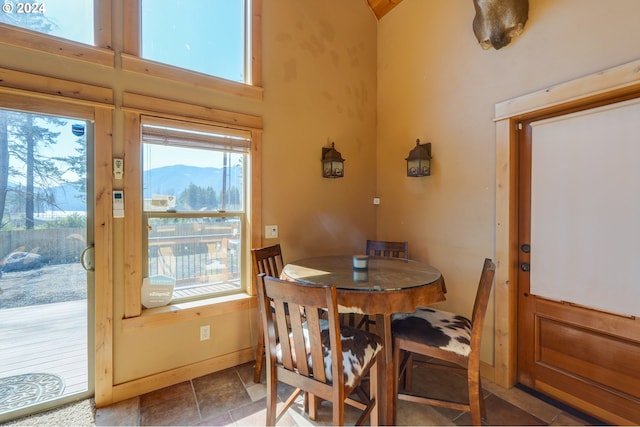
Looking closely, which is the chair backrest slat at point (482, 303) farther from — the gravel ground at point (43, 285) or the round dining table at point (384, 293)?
the gravel ground at point (43, 285)

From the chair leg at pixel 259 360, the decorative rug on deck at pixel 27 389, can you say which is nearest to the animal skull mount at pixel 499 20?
the chair leg at pixel 259 360

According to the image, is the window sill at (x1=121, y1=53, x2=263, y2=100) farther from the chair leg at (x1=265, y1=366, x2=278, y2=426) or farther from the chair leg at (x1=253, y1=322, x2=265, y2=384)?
the chair leg at (x1=265, y1=366, x2=278, y2=426)

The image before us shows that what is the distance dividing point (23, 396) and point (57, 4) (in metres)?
2.60

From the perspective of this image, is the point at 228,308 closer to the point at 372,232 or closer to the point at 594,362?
the point at 372,232

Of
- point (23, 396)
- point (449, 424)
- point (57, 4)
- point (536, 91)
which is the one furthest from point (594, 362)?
point (57, 4)

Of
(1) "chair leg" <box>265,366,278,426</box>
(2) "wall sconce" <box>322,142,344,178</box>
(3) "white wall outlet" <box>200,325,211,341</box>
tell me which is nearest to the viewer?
(1) "chair leg" <box>265,366,278,426</box>

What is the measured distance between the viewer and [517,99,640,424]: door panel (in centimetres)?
177

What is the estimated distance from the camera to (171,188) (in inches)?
91.4

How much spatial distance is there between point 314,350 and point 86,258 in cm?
177

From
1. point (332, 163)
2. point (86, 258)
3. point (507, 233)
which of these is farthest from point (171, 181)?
point (507, 233)

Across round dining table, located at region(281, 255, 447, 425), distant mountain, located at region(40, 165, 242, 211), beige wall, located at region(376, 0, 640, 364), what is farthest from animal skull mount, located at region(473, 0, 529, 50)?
distant mountain, located at region(40, 165, 242, 211)

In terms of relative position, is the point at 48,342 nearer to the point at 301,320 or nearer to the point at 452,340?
the point at 301,320

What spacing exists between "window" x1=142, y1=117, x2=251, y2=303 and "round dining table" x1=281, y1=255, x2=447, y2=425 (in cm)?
77

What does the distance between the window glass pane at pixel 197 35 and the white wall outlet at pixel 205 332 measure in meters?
2.15
